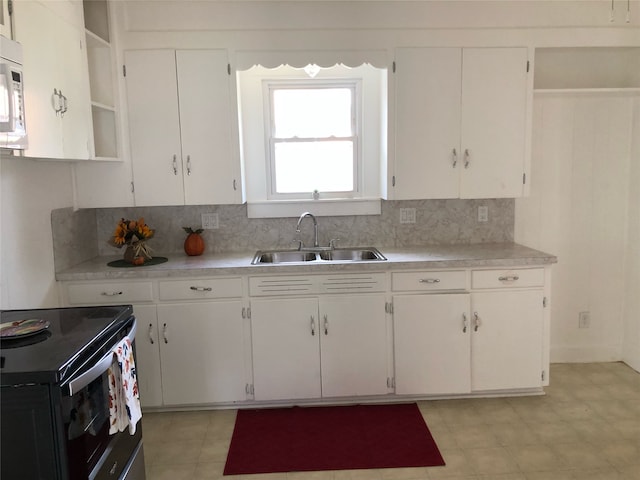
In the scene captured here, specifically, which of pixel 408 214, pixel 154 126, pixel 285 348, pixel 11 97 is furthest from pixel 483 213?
pixel 11 97

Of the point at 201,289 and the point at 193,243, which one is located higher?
the point at 193,243

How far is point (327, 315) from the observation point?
3109mm

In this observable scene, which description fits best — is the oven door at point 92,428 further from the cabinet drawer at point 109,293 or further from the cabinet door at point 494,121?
the cabinet door at point 494,121

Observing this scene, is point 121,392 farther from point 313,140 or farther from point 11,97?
point 313,140

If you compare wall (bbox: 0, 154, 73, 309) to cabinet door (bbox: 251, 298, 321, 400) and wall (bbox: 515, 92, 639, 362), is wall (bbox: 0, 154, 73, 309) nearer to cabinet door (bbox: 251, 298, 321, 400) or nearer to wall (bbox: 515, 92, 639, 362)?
cabinet door (bbox: 251, 298, 321, 400)

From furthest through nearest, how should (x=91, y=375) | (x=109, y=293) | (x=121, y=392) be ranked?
(x=109, y=293) → (x=121, y=392) → (x=91, y=375)

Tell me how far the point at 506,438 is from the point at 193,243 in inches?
87.9

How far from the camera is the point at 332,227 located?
368 centimetres

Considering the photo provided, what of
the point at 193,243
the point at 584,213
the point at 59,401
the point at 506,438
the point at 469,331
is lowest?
the point at 506,438

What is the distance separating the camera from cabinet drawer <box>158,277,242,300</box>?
305cm

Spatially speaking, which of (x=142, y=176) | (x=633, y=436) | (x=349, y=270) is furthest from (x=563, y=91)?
(x=142, y=176)

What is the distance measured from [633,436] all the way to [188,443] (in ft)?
7.99

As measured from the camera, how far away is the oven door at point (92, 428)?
5.30 feet

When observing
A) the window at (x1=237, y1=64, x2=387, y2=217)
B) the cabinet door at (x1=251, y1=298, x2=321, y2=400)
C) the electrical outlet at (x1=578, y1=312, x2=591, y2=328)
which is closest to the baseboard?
the electrical outlet at (x1=578, y1=312, x2=591, y2=328)
